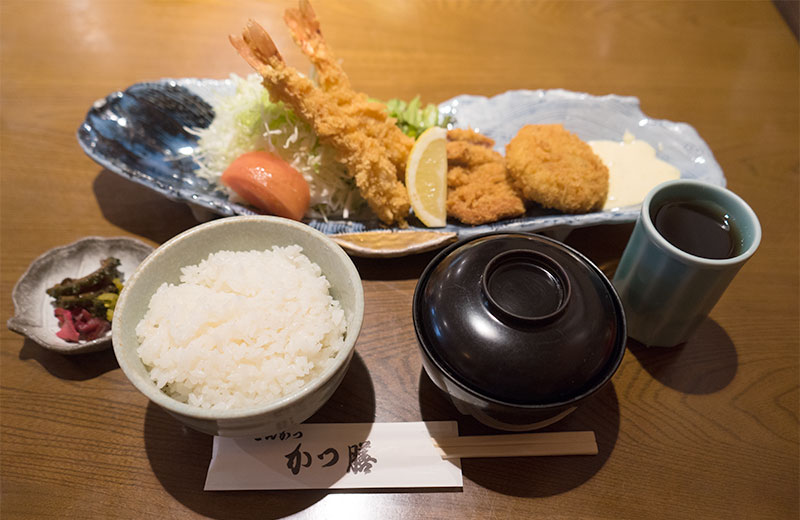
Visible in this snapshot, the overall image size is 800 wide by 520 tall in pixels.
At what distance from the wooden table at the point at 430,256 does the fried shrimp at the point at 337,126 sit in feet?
0.94

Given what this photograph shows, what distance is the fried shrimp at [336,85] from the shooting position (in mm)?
2082

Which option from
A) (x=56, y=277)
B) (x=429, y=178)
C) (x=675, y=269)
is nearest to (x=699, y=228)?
(x=675, y=269)

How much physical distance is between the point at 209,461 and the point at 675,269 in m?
1.51

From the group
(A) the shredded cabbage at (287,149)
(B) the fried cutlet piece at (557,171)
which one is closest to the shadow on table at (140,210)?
(A) the shredded cabbage at (287,149)

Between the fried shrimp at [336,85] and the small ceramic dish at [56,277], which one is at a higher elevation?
the fried shrimp at [336,85]

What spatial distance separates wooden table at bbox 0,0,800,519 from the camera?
1.43 metres

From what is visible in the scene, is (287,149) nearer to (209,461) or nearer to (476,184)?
(476,184)

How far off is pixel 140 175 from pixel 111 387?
904 millimetres

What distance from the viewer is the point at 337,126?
6.53ft

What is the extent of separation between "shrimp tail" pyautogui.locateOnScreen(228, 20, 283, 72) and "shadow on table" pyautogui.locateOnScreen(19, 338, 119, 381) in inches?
47.5

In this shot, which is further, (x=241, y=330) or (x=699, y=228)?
(x=699, y=228)

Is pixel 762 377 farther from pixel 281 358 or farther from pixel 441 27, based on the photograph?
pixel 441 27

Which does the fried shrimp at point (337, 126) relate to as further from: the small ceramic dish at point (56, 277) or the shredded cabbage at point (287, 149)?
the small ceramic dish at point (56, 277)

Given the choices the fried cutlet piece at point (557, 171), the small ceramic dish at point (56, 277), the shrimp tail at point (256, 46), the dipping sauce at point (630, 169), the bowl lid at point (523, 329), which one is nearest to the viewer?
the bowl lid at point (523, 329)
